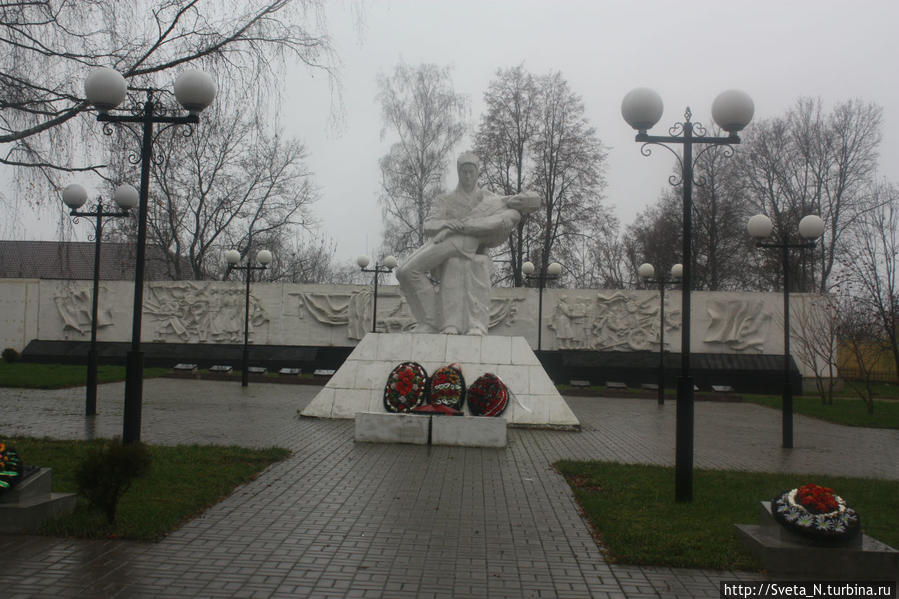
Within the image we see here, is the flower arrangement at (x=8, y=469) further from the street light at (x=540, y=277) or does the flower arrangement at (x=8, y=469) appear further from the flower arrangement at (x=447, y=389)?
the street light at (x=540, y=277)

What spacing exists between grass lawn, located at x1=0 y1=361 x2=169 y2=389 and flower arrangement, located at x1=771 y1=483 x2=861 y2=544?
15866mm

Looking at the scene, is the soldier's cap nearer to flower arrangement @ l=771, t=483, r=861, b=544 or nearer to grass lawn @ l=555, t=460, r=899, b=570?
grass lawn @ l=555, t=460, r=899, b=570

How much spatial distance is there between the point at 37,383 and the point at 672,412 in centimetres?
1398

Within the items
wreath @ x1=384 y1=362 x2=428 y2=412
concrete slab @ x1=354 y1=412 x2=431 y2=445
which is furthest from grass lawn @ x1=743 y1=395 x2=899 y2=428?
concrete slab @ x1=354 y1=412 x2=431 y2=445

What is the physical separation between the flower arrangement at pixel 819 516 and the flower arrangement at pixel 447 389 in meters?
5.75

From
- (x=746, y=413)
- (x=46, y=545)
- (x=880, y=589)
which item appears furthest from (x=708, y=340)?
(x=46, y=545)

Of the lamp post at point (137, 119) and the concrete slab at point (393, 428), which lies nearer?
the lamp post at point (137, 119)

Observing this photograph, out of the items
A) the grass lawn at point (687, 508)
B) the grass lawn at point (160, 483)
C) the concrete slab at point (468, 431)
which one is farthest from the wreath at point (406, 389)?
the grass lawn at point (687, 508)

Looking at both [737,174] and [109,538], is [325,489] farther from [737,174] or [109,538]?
[737,174]

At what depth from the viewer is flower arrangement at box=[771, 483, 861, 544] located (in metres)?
4.62

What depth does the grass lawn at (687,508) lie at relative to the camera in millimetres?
4996

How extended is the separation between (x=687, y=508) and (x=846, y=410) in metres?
13.8

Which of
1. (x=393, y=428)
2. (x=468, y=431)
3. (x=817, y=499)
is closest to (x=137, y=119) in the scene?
(x=393, y=428)

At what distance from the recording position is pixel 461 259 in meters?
12.9
